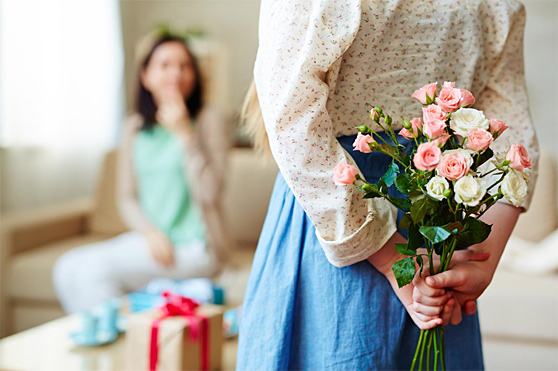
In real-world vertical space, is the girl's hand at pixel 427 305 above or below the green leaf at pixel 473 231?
below

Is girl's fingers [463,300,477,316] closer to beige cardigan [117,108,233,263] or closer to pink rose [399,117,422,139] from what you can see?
pink rose [399,117,422,139]

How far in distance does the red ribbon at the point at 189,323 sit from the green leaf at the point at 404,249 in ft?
3.33

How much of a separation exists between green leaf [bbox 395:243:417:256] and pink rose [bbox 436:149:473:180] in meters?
0.12

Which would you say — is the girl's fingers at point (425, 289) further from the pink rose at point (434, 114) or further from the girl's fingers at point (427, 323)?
the pink rose at point (434, 114)

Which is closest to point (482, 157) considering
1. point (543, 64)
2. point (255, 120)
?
point (255, 120)

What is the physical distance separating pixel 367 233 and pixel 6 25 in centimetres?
297

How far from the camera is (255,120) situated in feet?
4.10

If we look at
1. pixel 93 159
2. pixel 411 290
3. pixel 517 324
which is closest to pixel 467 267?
pixel 411 290

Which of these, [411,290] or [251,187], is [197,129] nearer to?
[251,187]

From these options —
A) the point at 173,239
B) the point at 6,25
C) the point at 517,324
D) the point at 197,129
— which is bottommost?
the point at 517,324

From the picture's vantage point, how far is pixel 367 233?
3.35 ft

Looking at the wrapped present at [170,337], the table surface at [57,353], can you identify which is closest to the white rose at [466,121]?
the wrapped present at [170,337]

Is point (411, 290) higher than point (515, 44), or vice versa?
point (515, 44)

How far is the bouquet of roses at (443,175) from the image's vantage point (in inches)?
36.3
